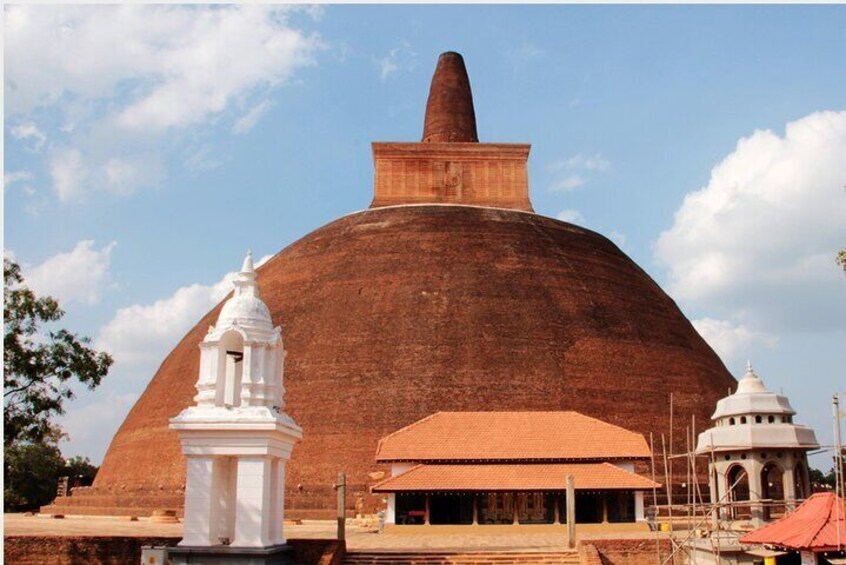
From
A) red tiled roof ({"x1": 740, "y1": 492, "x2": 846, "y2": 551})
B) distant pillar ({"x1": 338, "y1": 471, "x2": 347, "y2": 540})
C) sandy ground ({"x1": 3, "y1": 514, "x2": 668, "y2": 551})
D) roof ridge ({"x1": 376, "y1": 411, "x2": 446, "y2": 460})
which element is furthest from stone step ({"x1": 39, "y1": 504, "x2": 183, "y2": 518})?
red tiled roof ({"x1": 740, "y1": 492, "x2": 846, "y2": 551})

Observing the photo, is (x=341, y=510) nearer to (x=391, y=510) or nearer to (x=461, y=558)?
(x=461, y=558)

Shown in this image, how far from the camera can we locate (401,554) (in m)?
19.0

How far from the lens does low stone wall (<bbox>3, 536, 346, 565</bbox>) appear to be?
1795cm

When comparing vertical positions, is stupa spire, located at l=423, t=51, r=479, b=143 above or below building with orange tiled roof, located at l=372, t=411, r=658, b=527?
above

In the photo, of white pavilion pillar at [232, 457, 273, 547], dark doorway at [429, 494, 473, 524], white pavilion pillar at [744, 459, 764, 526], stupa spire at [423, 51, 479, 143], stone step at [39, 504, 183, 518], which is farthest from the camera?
stupa spire at [423, 51, 479, 143]

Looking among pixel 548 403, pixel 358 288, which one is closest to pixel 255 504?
pixel 548 403

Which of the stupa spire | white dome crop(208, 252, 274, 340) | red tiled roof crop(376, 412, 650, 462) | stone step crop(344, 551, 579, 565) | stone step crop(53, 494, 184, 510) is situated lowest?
stone step crop(344, 551, 579, 565)

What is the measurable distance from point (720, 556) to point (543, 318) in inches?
648

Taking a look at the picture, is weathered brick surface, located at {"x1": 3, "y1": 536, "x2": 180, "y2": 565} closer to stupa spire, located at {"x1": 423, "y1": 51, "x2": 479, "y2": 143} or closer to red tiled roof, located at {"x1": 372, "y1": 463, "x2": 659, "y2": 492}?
red tiled roof, located at {"x1": 372, "y1": 463, "x2": 659, "y2": 492}

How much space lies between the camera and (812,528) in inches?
548

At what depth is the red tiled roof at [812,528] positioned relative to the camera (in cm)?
1357

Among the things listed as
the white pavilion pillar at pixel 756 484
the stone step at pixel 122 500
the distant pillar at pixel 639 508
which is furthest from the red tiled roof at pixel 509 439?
the stone step at pixel 122 500

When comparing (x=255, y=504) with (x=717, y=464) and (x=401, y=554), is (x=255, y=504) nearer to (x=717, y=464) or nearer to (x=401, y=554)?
(x=401, y=554)

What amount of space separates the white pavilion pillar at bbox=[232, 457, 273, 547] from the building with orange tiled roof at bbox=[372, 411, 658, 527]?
902 centimetres
